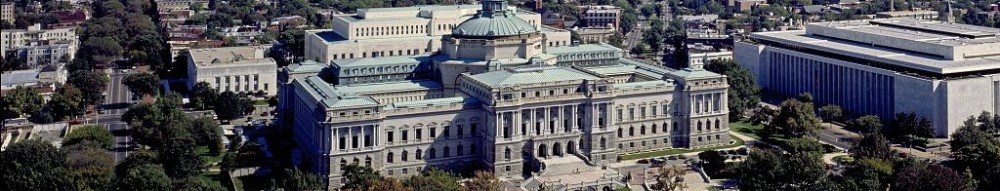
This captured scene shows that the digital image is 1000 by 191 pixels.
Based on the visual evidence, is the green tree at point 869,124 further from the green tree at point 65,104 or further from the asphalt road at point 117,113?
the green tree at point 65,104

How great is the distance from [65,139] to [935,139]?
78.1 m

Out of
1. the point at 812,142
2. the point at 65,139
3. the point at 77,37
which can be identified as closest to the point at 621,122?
the point at 812,142

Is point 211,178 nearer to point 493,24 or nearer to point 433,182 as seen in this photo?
point 433,182

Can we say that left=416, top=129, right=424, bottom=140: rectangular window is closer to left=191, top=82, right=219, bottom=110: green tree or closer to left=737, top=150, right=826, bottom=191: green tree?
left=737, top=150, right=826, bottom=191: green tree

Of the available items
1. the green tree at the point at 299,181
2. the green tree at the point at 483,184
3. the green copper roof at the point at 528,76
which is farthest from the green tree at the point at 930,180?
the green tree at the point at 299,181

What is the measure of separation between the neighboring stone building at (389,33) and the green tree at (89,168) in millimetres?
32060

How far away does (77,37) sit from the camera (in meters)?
176

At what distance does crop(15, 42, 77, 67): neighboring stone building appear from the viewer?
6048 inches

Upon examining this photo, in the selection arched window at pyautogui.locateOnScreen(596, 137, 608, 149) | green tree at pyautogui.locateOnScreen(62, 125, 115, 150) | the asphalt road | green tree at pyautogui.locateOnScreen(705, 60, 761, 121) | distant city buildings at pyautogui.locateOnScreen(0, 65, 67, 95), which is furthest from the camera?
distant city buildings at pyautogui.locateOnScreen(0, 65, 67, 95)

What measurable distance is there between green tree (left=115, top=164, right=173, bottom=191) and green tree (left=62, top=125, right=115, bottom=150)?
2143 cm

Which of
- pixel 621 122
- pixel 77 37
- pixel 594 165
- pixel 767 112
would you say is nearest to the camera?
pixel 594 165

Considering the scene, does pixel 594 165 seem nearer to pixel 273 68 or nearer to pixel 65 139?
pixel 65 139

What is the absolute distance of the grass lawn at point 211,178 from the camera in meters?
83.1

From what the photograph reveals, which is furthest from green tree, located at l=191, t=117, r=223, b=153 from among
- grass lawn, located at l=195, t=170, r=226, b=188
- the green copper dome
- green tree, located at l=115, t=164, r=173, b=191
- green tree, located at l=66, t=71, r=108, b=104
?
green tree, located at l=66, t=71, r=108, b=104
